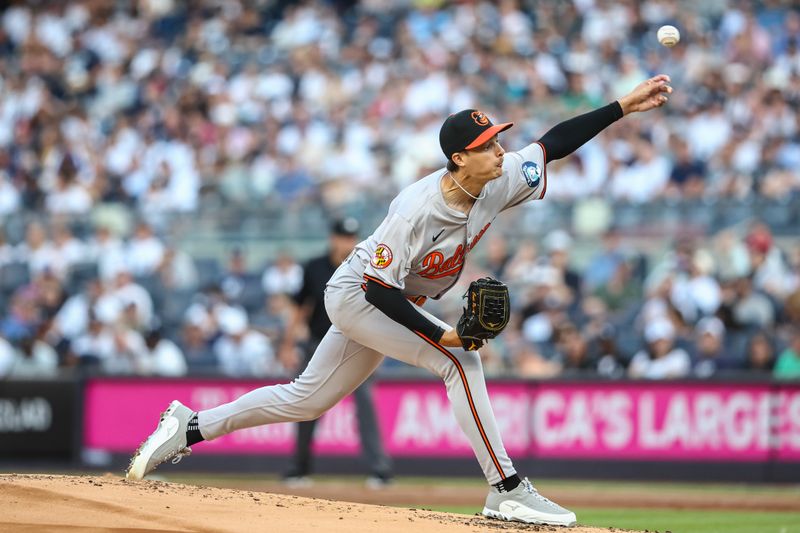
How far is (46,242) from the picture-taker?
1498cm

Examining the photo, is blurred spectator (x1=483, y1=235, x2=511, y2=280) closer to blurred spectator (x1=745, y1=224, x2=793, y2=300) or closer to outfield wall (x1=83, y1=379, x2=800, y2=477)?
outfield wall (x1=83, y1=379, x2=800, y2=477)

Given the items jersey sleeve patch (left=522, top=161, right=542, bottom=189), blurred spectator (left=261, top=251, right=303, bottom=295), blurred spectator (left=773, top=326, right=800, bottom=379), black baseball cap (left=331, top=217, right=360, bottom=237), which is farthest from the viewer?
blurred spectator (left=261, top=251, right=303, bottom=295)

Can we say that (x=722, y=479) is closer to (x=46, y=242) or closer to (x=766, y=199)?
(x=766, y=199)

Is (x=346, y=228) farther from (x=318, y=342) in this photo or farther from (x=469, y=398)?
(x=469, y=398)

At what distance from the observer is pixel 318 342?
10.5 m

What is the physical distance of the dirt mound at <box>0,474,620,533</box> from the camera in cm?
556

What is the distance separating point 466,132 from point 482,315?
Result: 84 centimetres

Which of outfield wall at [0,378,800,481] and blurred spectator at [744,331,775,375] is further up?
blurred spectator at [744,331,775,375]

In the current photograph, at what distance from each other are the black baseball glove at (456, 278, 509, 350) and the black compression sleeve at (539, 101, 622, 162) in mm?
887

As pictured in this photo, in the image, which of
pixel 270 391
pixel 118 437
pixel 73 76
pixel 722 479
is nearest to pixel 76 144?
pixel 73 76

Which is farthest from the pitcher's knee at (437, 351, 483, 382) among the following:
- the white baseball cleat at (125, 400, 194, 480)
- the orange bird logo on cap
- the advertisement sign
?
the advertisement sign

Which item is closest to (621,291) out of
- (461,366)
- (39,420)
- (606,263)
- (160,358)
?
(606,263)

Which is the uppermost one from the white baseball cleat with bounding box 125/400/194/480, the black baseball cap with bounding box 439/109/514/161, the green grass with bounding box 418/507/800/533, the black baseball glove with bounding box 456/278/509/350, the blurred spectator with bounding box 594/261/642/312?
the black baseball cap with bounding box 439/109/514/161

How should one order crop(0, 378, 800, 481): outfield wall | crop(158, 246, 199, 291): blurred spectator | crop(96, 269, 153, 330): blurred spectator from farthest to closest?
1. crop(158, 246, 199, 291): blurred spectator
2. crop(96, 269, 153, 330): blurred spectator
3. crop(0, 378, 800, 481): outfield wall
